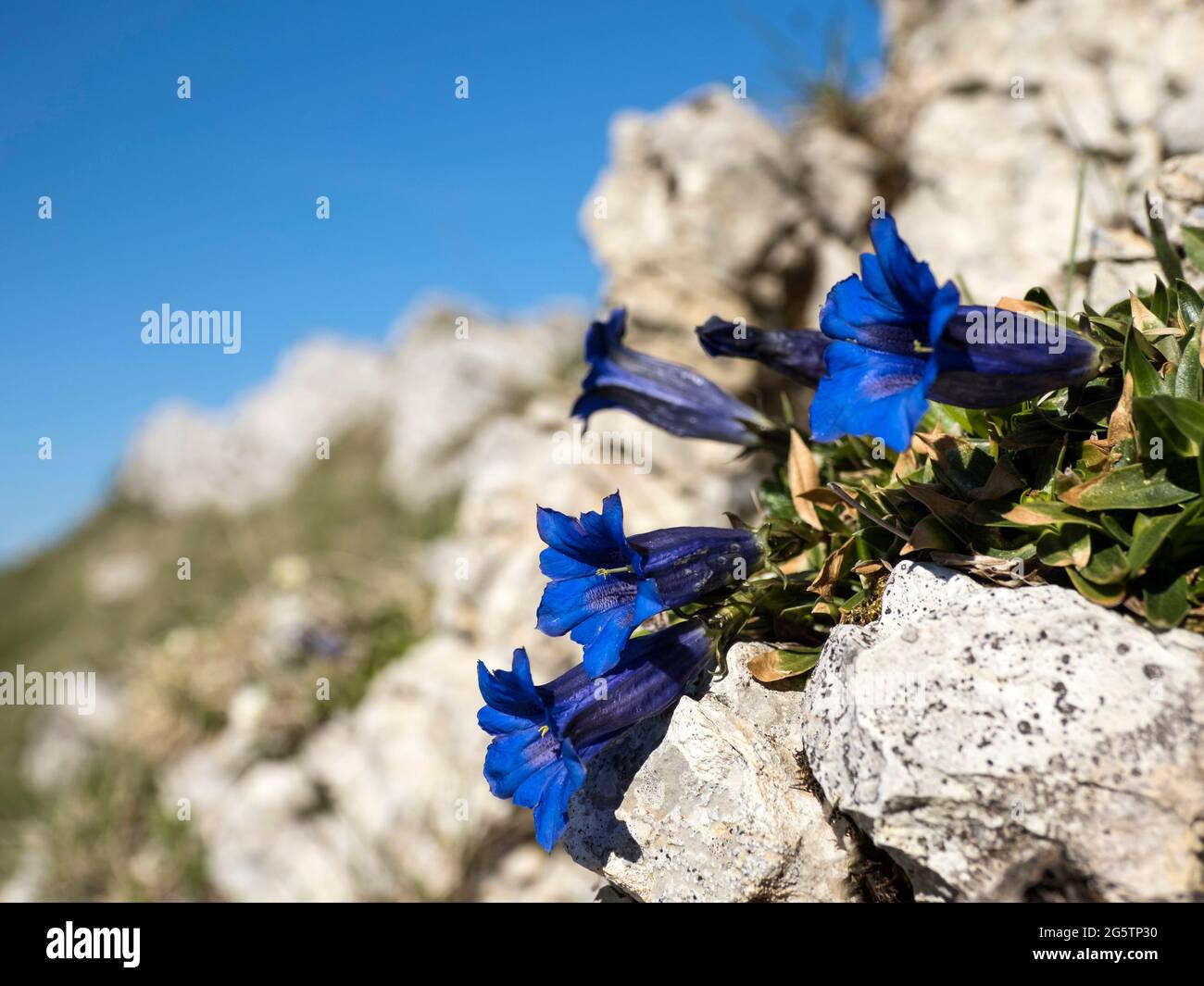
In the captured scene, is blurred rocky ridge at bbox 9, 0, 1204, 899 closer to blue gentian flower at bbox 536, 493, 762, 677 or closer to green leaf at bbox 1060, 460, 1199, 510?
blue gentian flower at bbox 536, 493, 762, 677

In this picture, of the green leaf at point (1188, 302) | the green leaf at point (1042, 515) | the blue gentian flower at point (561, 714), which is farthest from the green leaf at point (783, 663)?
the green leaf at point (1188, 302)

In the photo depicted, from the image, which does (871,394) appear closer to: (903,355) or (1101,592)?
(903,355)

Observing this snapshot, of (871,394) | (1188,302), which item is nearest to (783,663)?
(871,394)

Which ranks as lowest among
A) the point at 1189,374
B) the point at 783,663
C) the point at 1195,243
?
the point at 783,663

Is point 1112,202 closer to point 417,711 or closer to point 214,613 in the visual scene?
point 417,711

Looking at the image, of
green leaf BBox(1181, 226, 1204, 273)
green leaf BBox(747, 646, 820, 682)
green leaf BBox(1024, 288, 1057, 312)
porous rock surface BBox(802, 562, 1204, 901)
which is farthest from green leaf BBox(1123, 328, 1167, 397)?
green leaf BBox(747, 646, 820, 682)

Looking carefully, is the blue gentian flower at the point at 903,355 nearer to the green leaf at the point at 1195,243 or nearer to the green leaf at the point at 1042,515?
the green leaf at the point at 1042,515
